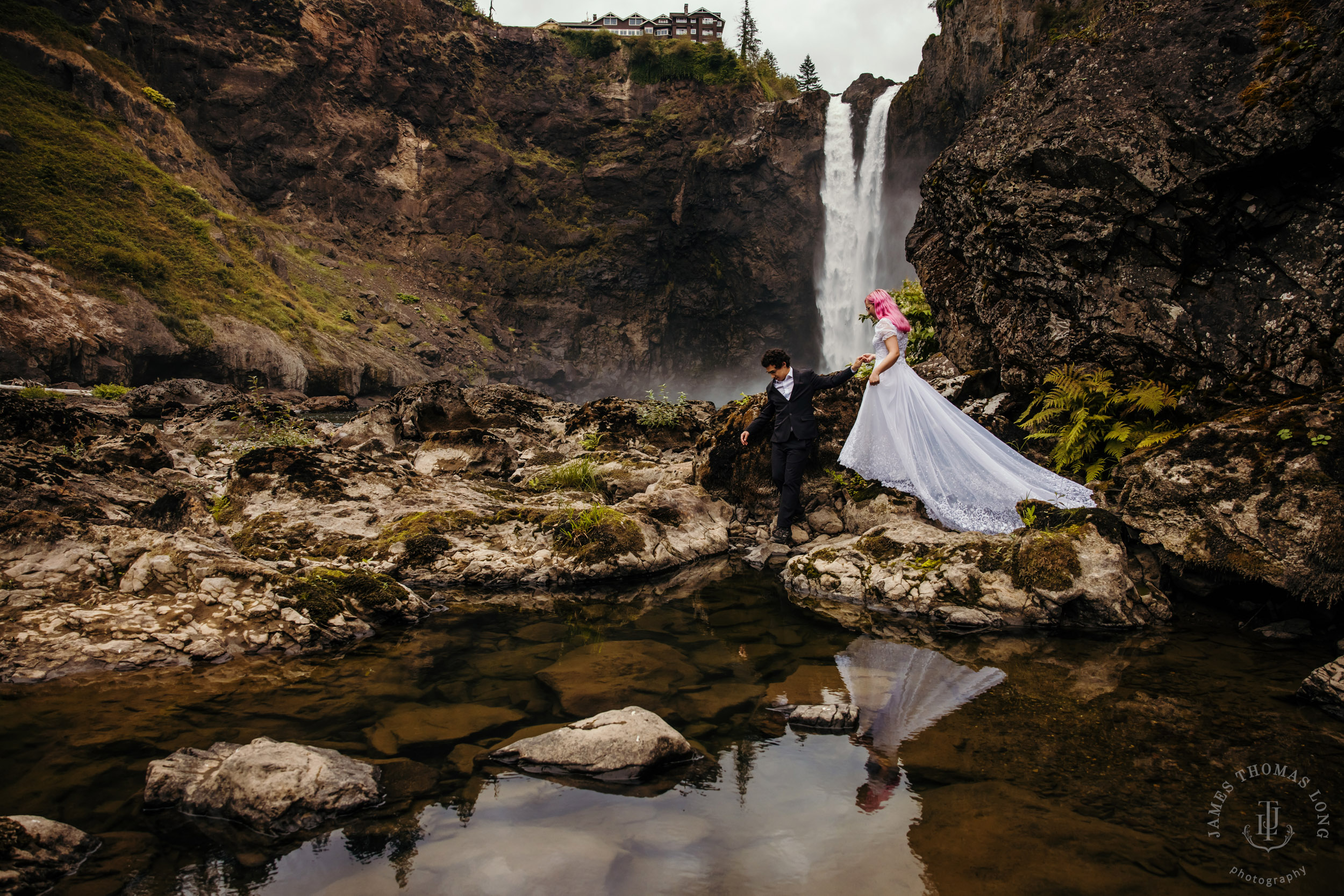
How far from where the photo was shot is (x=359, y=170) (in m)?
54.6

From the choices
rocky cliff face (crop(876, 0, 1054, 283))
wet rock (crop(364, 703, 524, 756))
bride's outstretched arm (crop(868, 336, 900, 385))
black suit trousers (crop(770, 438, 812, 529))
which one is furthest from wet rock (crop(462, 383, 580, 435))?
rocky cliff face (crop(876, 0, 1054, 283))

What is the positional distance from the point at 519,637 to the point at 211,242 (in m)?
44.3

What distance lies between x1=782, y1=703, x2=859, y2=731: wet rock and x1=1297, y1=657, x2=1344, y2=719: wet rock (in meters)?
2.81

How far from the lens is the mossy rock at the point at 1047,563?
5.99 meters

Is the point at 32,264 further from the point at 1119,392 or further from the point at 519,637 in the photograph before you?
the point at 1119,392

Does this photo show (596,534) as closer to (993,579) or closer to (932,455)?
(932,455)

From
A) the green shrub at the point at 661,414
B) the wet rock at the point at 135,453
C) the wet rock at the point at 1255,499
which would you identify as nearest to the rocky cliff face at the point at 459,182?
the wet rock at the point at 135,453

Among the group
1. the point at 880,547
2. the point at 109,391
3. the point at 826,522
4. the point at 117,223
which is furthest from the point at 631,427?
the point at 117,223

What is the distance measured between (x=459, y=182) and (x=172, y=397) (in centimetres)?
3930

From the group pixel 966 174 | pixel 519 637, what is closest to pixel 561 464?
pixel 519 637

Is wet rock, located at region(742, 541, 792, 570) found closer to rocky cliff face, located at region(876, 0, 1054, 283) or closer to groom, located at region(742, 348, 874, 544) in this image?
groom, located at region(742, 348, 874, 544)

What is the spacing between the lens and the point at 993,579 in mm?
6301

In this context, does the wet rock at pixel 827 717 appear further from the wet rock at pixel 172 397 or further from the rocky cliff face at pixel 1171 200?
the wet rock at pixel 172 397

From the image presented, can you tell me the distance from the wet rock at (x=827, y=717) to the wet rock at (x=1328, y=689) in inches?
111
